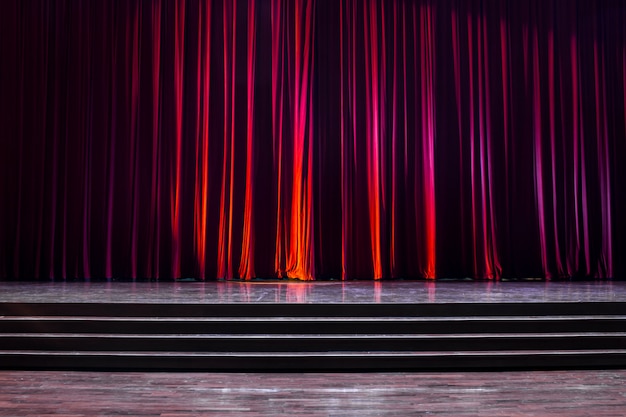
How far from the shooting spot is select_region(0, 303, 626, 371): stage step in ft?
9.77

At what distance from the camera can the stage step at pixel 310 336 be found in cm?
298

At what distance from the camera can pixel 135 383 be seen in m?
2.76

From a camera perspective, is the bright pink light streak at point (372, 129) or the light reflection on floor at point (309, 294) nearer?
the light reflection on floor at point (309, 294)

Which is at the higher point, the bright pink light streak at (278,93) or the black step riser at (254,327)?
the bright pink light streak at (278,93)

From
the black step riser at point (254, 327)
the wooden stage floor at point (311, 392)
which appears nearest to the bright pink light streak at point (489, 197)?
the wooden stage floor at point (311, 392)

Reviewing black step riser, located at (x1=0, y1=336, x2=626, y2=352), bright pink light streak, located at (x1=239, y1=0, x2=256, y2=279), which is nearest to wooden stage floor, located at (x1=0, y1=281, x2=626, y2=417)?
black step riser, located at (x1=0, y1=336, x2=626, y2=352)

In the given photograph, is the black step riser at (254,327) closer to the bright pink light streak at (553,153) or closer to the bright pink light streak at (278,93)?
the bright pink light streak at (278,93)

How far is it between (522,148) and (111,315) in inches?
160

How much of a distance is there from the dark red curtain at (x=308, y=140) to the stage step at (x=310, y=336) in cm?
220

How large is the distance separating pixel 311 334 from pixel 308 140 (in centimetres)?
276

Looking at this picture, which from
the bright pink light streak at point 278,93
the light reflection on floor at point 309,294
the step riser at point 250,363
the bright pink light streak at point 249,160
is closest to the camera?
the step riser at point 250,363

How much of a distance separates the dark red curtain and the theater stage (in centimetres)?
210

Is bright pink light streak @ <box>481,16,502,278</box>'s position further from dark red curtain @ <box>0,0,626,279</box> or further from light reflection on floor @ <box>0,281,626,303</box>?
light reflection on floor @ <box>0,281,626,303</box>

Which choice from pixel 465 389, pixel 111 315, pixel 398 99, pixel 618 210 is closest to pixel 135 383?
pixel 111 315
